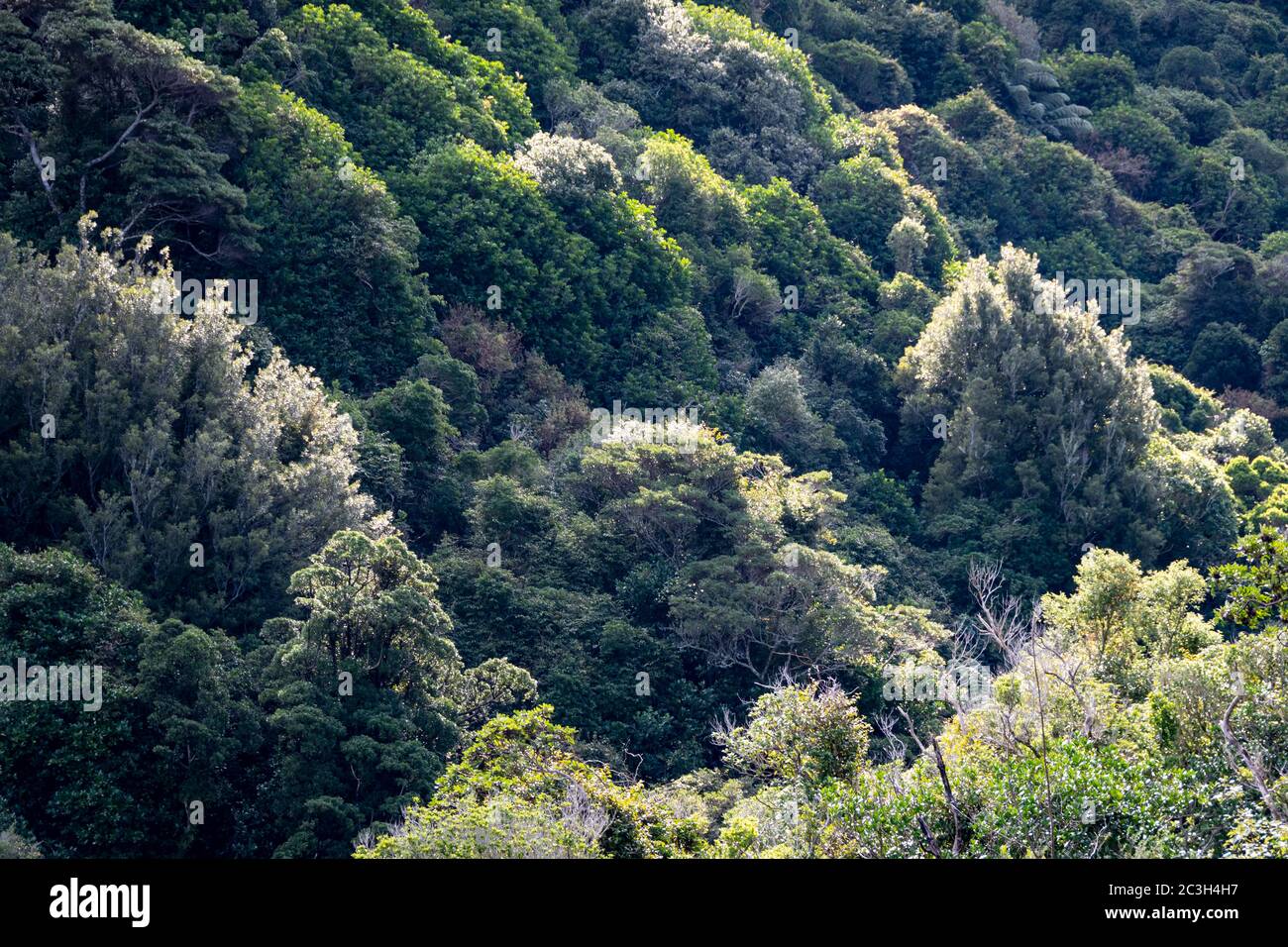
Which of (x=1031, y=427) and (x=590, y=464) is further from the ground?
(x=590, y=464)

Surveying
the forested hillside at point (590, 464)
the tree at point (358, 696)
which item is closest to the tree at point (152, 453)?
the forested hillside at point (590, 464)

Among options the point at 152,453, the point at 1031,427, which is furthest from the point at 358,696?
the point at 1031,427

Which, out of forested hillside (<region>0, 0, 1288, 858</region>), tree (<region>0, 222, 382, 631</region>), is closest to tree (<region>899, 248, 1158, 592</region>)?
forested hillside (<region>0, 0, 1288, 858</region>)

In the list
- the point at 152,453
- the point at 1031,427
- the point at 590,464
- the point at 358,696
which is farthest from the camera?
the point at 1031,427

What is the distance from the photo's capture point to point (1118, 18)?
8656 centimetres

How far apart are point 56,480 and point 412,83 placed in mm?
22980

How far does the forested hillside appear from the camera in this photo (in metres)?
25.6

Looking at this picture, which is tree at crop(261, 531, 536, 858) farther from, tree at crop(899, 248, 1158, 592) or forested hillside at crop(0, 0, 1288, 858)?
tree at crop(899, 248, 1158, 592)

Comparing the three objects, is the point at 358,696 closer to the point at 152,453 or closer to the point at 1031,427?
the point at 152,453

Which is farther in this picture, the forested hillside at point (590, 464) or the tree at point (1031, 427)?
the tree at point (1031, 427)

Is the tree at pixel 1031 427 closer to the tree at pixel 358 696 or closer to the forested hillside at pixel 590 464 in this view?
the forested hillside at pixel 590 464

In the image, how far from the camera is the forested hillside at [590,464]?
25562 millimetres

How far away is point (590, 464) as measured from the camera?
137ft
